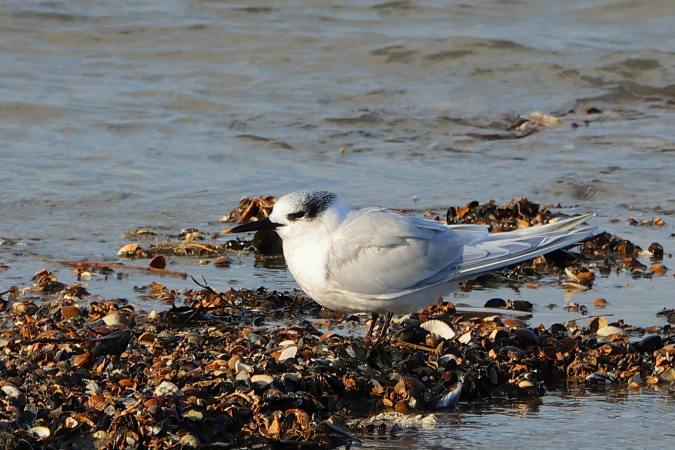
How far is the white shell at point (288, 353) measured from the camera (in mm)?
4562

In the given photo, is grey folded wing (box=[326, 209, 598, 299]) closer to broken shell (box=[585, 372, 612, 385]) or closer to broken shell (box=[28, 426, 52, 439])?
broken shell (box=[585, 372, 612, 385])

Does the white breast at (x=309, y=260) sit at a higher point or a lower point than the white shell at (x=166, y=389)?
higher

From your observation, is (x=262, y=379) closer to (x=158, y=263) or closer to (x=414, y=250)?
(x=414, y=250)

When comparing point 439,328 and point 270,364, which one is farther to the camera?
point 439,328

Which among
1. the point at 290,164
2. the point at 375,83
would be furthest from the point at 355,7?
the point at 290,164

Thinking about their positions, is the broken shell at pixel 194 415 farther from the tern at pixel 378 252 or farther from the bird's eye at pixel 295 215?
the bird's eye at pixel 295 215

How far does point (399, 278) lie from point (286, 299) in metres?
0.94

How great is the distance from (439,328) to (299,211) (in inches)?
31.5

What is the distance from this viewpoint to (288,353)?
181 inches

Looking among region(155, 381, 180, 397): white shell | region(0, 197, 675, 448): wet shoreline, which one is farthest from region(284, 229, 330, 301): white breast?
region(155, 381, 180, 397): white shell

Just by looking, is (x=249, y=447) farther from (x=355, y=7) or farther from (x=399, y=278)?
(x=355, y=7)

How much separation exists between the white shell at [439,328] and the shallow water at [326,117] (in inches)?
27.8

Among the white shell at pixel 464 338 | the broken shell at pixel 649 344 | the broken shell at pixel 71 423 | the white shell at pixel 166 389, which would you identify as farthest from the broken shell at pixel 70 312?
the broken shell at pixel 649 344

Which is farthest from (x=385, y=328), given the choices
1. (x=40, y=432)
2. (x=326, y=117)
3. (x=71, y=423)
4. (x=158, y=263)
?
(x=326, y=117)
